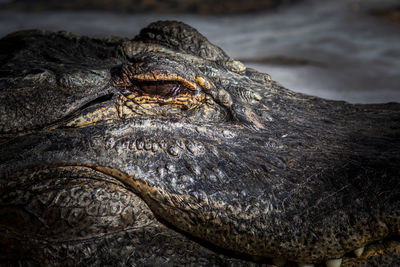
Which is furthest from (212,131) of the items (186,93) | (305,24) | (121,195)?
(305,24)

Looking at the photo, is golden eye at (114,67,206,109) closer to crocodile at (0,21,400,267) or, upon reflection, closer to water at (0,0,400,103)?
crocodile at (0,21,400,267)

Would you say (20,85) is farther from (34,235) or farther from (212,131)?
(212,131)

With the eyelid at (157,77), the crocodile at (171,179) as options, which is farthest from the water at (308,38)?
the eyelid at (157,77)

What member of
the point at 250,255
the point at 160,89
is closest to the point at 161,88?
the point at 160,89

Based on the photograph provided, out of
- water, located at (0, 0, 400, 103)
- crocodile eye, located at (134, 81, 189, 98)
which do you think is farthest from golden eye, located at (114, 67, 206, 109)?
water, located at (0, 0, 400, 103)

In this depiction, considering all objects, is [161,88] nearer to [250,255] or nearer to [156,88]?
[156,88]

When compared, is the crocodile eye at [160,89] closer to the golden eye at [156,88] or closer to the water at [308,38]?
the golden eye at [156,88]
